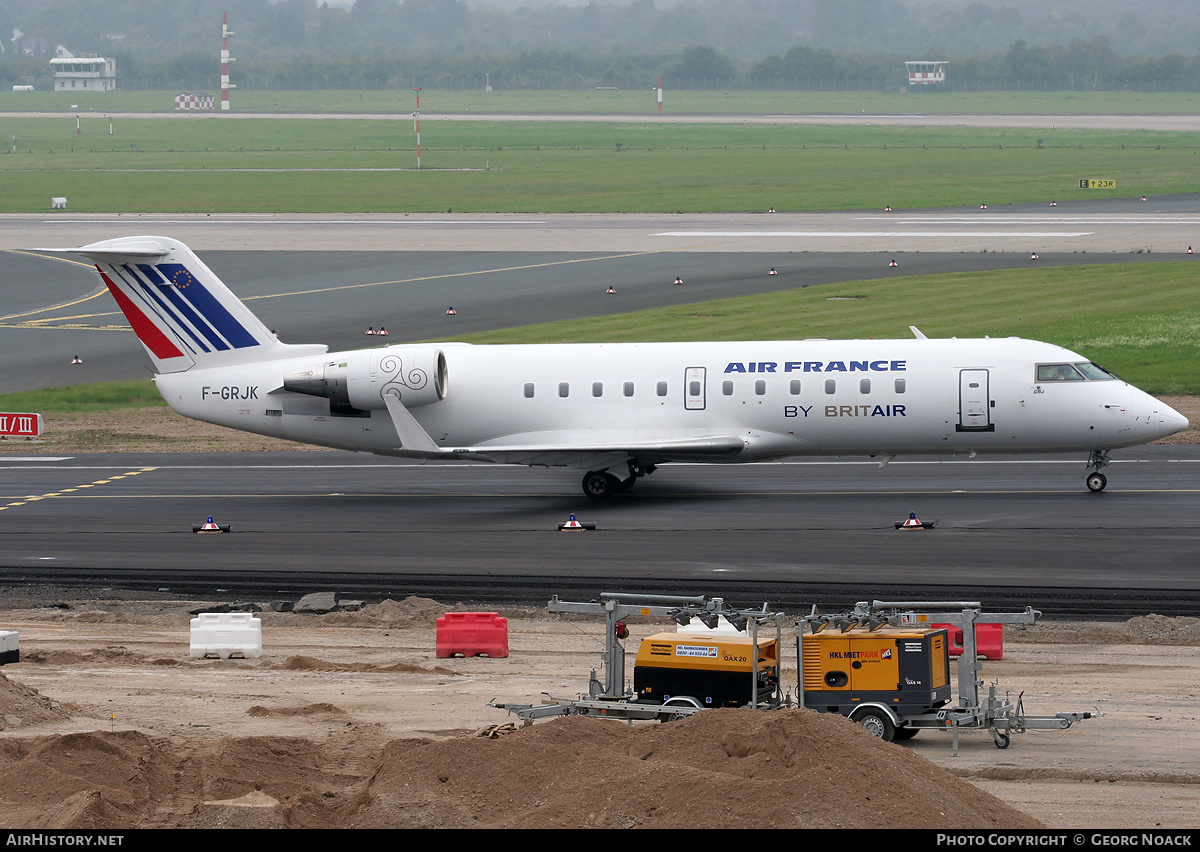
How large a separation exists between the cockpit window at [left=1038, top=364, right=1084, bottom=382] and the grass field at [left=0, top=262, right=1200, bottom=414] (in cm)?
1336

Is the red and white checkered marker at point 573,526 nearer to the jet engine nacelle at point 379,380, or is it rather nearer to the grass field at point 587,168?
the jet engine nacelle at point 379,380

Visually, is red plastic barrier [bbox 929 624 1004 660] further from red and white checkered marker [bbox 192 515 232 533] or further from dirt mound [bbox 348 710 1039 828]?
red and white checkered marker [bbox 192 515 232 533]

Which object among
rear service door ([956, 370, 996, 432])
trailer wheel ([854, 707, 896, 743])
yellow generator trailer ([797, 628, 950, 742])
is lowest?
trailer wheel ([854, 707, 896, 743])

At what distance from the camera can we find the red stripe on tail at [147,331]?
37.4 meters

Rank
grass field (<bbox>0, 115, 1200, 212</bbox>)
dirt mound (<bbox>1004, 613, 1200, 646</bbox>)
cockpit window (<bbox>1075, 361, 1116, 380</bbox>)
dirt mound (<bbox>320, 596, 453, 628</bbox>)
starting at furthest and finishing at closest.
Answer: grass field (<bbox>0, 115, 1200, 212</bbox>), cockpit window (<bbox>1075, 361, 1116, 380</bbox>), dirt mound (<bbox>320, 596, 453, 628</bbox>), dirt mound (<bbox>1004, 613, 1200, 646</bbox>)

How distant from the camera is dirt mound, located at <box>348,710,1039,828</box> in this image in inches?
577

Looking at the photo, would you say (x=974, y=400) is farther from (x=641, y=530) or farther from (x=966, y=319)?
(x=966, y=319)

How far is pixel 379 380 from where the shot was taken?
36156 mm

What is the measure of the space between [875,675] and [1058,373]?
1825 centimetres

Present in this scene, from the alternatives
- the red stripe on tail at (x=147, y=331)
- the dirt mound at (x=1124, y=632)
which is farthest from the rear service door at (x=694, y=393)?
the red stripe on tail at (x=147, y=331)

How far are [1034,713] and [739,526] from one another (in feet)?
43.8

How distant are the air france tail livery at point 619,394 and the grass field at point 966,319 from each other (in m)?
14.0

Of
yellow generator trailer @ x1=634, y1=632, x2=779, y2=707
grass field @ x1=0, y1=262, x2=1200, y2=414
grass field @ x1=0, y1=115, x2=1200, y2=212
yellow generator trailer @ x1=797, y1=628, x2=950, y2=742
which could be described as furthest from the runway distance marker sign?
grass field @ x1=0, y1=115, x2=1200, y2=212

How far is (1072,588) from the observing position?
88.1ft
